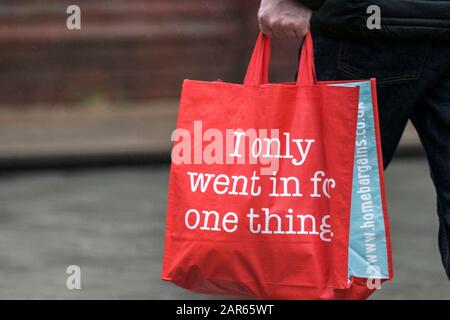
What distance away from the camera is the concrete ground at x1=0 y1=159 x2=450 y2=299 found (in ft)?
15.5

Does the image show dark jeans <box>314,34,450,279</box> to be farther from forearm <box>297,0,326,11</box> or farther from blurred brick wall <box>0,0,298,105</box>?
blurred brick wall <box>0,0,298,105</box>

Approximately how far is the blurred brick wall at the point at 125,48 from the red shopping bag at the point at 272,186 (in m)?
8.82

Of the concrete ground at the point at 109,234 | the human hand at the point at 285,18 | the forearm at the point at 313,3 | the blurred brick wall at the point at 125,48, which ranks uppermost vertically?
the blurred brick wall at the point at 125,48

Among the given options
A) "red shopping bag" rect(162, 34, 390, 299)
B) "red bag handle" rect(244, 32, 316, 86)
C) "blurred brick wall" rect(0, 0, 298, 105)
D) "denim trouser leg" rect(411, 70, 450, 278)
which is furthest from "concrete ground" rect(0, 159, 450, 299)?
"blurred brick wall" rect(0, 0, 298, 105)

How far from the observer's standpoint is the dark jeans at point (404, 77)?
297 cm

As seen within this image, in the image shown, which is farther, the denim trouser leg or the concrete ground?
the concrete ground

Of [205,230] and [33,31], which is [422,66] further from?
[33,31]

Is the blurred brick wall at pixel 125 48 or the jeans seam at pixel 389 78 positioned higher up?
the blurred brick wall at pixel 125 48

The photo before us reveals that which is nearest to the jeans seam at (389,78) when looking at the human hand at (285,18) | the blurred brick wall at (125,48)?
the human hand at (285,18)

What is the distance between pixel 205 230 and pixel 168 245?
0.12m

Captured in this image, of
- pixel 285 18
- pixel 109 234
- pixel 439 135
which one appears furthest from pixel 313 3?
pixel 109 234

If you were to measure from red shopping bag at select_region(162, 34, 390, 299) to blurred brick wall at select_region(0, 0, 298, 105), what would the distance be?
882cm

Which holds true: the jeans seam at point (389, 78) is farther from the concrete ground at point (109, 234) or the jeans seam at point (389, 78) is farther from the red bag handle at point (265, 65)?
the concrete ground at point (109, 234)

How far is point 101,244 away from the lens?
18.7 ft
